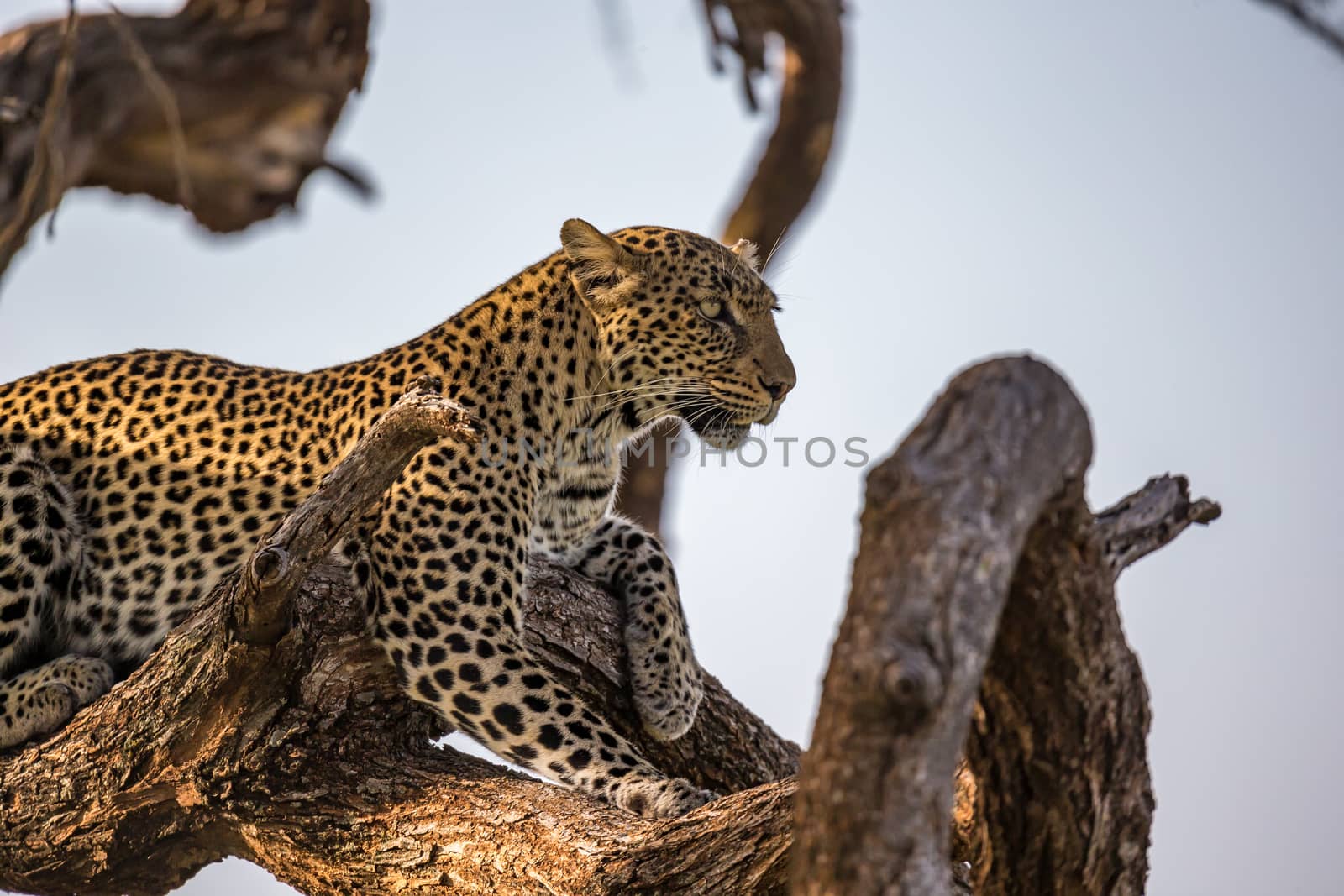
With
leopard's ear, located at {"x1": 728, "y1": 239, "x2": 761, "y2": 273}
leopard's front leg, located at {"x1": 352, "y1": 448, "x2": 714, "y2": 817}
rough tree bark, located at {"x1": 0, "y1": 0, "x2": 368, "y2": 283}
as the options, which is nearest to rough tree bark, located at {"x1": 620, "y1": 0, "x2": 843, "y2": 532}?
rough tree bark, located at {"x1": 0, "y1": 0, "x2": 368, "y2": 283}

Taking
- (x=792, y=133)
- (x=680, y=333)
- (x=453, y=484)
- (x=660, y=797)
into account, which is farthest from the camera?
(x=792, y=133)

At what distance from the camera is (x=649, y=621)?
703cm

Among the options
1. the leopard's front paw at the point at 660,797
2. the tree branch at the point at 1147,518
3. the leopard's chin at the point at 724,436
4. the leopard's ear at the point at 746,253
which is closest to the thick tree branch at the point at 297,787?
the leopard's front paw at the point at 660,797

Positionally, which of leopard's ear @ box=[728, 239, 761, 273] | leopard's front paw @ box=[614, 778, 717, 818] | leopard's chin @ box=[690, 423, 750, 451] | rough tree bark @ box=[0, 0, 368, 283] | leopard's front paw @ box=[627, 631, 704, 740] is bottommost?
leopard's front paw @ box=[614, 778, 717, 818]

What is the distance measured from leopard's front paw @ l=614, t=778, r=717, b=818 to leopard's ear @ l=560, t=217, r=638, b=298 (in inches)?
94.7

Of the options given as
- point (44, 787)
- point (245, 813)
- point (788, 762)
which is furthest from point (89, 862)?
point (788, 762)

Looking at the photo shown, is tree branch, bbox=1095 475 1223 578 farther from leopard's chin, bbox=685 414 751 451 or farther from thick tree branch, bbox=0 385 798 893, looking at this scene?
leopard's chin, bbox=685 414 751 451

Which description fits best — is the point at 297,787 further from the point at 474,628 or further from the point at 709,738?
the point at 709,738

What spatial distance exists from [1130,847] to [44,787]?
14.3 ft

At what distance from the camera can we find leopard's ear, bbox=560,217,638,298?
6.88m

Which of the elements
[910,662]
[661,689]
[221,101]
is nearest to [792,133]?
[221,101]

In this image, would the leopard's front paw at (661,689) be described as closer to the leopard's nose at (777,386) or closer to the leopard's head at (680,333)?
the leopard's head at (680,333)

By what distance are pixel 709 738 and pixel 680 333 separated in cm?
199

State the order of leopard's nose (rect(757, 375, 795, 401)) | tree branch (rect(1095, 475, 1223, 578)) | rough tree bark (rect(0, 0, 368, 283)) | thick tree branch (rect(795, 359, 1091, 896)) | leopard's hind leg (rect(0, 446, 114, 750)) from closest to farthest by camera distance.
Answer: thick tree branch (rect(795, 359, 1091, 896))
tree branch (rect(1095, 475, 1223, 578))
leopard's hind leg (rect(0, 446, 114, 750))
leopard's nose (rect(757, 375, 795, 401))
rough tree bark (rect(0, 0, 368, 283))
